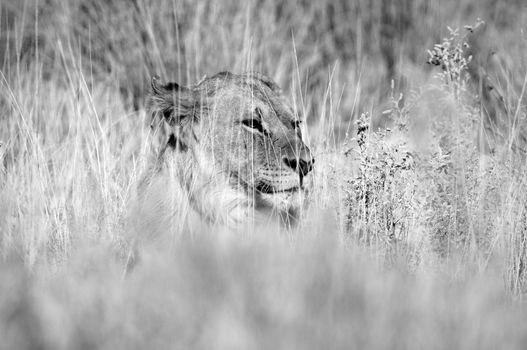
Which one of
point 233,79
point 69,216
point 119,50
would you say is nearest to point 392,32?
point 119,50

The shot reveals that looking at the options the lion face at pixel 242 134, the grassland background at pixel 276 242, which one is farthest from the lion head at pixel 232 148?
the grassland background at pixel 276 242

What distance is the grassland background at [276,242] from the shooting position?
2873mm

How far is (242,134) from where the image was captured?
16.9ft

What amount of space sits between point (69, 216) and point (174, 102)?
99 cm

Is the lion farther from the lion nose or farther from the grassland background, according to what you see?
the grassland background

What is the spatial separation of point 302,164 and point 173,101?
993 millimetres

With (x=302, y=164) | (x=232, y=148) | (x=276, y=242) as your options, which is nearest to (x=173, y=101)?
(x=232, y=148)

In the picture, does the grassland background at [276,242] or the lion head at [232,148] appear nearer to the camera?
the grassland background at [276,242]

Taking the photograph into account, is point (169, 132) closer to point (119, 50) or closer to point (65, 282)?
point (65, 282)

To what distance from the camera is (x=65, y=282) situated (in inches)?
131

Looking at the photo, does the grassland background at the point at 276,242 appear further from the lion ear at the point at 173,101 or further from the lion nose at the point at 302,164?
the lion ear at the point at 173,101

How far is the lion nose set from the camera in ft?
15.7

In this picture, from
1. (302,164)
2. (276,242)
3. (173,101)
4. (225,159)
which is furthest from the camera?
(173,101)

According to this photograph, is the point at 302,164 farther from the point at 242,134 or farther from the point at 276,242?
the point at 276,242
